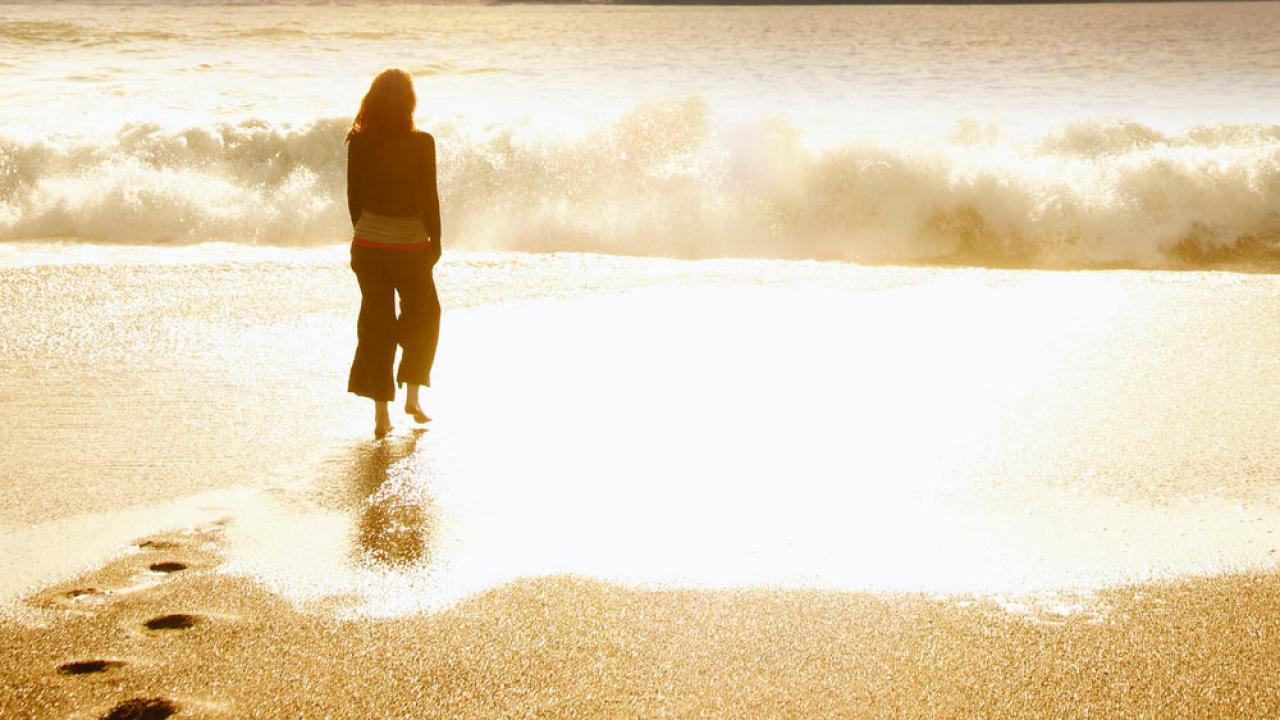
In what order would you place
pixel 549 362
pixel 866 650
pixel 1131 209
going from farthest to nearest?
pixel 1131 209 < pixel 549 362 < pixel 866 650

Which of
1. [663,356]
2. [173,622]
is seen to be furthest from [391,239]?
[173,622]

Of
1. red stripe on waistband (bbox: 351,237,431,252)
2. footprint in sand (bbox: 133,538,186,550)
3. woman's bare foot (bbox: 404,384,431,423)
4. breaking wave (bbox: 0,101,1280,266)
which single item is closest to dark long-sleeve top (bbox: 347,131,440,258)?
red stripe on waistband (bbox: 351,237,431,252)

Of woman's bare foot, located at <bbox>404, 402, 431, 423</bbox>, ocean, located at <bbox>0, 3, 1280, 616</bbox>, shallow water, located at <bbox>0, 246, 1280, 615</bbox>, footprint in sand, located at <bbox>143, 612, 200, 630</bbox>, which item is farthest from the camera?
woman's bare foot, located at <bbox>404, 402, 431, 423</bbox>

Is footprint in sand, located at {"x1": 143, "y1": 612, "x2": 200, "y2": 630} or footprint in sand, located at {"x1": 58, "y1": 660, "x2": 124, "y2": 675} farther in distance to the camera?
footprint in sand, located at {"x1": 143, "y1": 612, "x2": 200, "y2": 630}

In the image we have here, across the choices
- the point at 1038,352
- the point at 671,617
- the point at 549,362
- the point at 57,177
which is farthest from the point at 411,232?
the point at 57,177

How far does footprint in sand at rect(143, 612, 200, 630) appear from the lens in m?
3.10

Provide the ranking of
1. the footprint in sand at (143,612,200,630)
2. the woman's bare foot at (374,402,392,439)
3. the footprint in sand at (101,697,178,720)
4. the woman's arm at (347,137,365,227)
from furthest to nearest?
the woman's bare foot at (374,402,392,439), the woman's arm at (347,137,365,227), the footprint in sand at (143,612,200,630), the footprint in sand at (101,697,178,720)

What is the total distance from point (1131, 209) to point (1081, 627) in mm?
8790

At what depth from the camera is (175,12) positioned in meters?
34.5

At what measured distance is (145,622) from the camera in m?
3.11

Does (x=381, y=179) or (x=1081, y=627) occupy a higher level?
(x=381, y=179)

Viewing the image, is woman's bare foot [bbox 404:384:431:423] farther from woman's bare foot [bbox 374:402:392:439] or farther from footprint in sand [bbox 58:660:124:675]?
footprint in sand [bbox 58:660:124:675]

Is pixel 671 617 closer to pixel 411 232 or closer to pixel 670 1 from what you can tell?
pixel 411 232

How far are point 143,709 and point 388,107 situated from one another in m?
2.83
